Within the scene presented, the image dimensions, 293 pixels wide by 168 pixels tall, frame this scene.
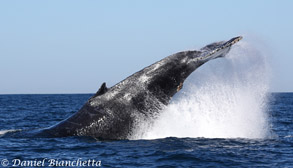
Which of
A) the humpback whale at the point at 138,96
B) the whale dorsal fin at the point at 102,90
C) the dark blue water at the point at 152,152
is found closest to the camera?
the dark blue water at the point at 152,152

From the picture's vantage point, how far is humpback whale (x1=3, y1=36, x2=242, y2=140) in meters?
9.81

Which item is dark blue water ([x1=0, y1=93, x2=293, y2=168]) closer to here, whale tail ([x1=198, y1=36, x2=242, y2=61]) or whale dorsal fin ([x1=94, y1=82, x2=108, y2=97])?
whale dorsal fin ([x1=94, y1=82, x2=108, y2=97])

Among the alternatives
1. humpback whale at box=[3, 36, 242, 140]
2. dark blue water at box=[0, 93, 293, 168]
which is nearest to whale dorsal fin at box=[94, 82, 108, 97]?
humpback whale at box=[3, 36, 242, 140]

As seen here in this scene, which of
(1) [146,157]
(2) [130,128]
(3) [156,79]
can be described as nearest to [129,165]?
(1) [146,157]

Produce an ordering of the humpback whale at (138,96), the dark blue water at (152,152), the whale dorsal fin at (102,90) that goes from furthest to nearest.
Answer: the whale dorsal fin at (102,90) < the humpback whale at (138,96) < the dark blue water at (152,152)

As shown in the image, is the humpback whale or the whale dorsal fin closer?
the humpback whale

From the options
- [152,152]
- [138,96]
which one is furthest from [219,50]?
[152,152]

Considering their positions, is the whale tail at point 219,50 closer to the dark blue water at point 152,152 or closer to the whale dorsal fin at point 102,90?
the dark blue water at point 152,152

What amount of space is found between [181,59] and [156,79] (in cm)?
74

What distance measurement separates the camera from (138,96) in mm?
9844

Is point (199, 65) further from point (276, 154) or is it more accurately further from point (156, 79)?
point (276, 154)

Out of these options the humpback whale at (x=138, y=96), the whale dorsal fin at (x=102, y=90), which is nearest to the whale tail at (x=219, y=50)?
the humpback whale at (x=138, y=96)

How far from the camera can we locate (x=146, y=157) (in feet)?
29.9

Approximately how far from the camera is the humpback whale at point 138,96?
9812mm
